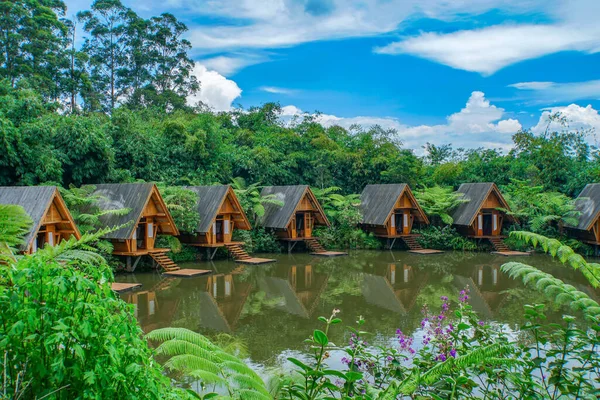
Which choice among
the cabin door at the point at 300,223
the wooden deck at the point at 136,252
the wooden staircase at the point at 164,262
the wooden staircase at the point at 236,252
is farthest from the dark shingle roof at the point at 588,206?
the wooden deck at the point at 136,252

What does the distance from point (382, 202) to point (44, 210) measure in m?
16.3

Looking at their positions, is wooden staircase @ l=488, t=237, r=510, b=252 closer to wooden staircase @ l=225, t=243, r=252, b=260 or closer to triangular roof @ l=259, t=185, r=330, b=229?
triangular roof @ l=259, t=185, r=330, b=229

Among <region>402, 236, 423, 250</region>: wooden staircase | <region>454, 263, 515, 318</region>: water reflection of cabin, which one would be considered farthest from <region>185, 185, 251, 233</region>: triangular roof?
<region>454, 263, 515, 318</region>: water reflection of cabin

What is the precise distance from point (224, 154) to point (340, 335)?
2129cm

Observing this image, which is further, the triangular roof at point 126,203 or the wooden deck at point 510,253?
the wooden deck at point 510,253

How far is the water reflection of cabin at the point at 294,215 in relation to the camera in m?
24.6

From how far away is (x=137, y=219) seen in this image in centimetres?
1864

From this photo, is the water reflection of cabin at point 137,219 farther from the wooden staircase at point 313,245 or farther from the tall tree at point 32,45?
the tall tree at point 32,45

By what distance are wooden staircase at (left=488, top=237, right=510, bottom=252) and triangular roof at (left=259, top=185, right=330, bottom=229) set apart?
27.0ft

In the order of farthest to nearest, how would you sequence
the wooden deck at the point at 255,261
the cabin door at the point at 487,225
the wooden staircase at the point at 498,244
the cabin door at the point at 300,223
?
1. the cabin door at the point at 487,225
2. the cabin door at the point at 300,223
3. the wooden staircase at the point at 498,244
4. the wooden deck at the point at 255,261

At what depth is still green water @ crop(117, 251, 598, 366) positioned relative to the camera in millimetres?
11523

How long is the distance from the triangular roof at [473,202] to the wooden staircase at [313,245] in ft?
23.4

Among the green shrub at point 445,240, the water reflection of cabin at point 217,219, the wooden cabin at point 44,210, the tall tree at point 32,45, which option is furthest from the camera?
the tall tree at point 32,45

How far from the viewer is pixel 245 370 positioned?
4.51 meters
